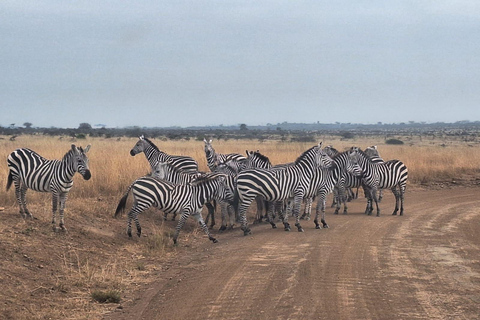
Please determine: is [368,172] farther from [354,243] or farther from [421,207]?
[354,243]

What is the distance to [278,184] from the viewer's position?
12.9m

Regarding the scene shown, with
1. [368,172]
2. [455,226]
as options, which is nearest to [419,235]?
[455,226]

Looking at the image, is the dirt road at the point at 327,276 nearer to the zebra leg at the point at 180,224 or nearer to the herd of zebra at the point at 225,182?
the zebra leg at the point at 180,224

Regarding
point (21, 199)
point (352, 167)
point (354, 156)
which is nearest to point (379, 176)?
point (354, 156)

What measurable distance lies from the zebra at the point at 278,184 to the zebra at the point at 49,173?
3607mm

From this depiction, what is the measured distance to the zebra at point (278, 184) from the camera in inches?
498

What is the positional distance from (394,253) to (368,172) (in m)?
6.05

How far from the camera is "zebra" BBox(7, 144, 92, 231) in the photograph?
428 inches

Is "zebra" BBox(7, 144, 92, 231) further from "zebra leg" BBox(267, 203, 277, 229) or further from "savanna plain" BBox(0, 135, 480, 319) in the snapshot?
"zebra leg" BBox(267, 203, 277, 229)

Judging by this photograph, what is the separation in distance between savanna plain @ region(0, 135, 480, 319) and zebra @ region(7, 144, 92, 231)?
51 cm

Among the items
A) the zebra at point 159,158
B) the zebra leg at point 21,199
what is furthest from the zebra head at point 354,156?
the zebra leg at point 21,199

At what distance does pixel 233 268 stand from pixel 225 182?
158 inches

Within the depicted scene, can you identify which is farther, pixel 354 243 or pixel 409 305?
pixel 354 243

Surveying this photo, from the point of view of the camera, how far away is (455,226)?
13.1 meters
